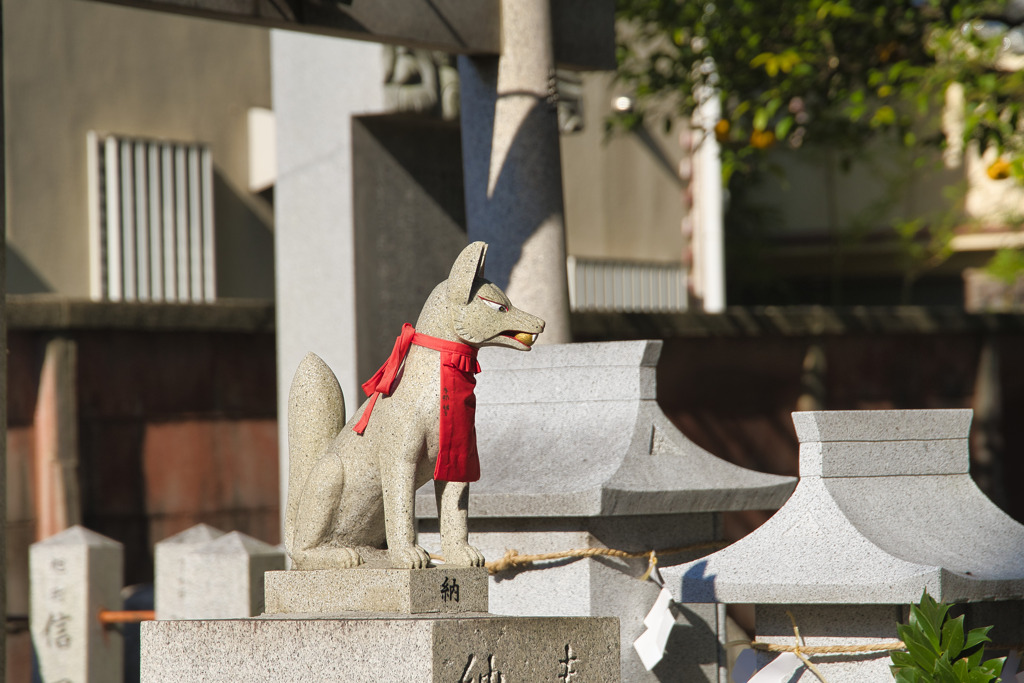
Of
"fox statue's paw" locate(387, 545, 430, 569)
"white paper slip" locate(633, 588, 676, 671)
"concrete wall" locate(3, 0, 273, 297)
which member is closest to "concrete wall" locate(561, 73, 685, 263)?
"concrete wall" locate(3, 0, 273, 297)

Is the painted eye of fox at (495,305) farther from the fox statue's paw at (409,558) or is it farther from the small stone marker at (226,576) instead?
the small stone marker at (226,576)

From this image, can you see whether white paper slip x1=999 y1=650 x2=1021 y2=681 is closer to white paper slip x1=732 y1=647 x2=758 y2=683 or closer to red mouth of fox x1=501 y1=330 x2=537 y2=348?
white paper slip x1=732 y1=647 x2=758 y2=683

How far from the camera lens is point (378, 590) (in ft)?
10.7

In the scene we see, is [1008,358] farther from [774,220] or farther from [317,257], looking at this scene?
[317,257]

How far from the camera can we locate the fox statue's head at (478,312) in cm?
335

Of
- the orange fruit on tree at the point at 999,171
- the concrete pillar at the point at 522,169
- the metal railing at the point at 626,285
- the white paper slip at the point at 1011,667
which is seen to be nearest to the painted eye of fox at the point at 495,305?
the concrete pillar at the point at 522,169

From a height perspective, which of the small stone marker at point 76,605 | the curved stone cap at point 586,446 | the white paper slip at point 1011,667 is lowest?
the small stone marker at point 76,605

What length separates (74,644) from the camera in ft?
19.2

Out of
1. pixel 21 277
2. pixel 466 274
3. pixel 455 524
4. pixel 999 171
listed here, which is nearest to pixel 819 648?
pixel 455 524

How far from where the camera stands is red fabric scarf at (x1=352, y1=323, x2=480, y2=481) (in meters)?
3.35

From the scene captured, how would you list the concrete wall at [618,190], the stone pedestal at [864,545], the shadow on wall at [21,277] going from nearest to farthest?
the stone pedestal at [864,545] < the shadow on wall at [21,277] < the concrete wall at [618,190]

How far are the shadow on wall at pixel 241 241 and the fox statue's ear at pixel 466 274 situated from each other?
807cm

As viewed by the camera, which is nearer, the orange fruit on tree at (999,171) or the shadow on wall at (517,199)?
the shadow on wall at (517,199)

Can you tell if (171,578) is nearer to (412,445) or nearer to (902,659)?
(412,445)
